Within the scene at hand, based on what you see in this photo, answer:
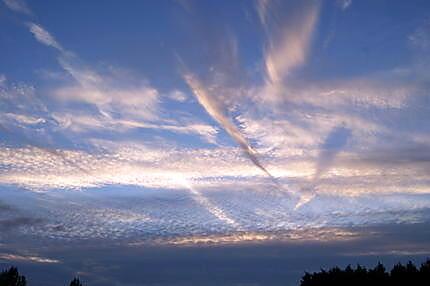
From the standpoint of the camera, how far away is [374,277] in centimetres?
6100

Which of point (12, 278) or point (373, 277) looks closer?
point (373, 277)

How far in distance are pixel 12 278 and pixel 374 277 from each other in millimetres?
62522

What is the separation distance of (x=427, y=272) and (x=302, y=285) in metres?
17.9

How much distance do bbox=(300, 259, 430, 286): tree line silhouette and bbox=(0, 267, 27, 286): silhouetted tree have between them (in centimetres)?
5167

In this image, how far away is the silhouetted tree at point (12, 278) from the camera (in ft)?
285

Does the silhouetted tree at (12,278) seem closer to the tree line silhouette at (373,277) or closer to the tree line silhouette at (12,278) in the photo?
the tree line silhouette at (12,278)

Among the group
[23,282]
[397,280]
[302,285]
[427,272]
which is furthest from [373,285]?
[23,282]

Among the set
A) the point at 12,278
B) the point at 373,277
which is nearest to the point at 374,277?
the point at 373,277

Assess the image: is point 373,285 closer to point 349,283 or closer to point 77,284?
point 349,283

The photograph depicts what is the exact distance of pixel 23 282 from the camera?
90.1 meters

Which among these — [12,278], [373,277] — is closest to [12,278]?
[12,278]

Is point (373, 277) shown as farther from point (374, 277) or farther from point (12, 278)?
point (12, 278)

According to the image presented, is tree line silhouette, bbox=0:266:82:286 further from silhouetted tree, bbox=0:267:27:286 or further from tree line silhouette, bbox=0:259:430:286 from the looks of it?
tree line silhouette, bbox=0:259:430:286

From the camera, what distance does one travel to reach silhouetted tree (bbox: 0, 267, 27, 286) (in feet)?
285
